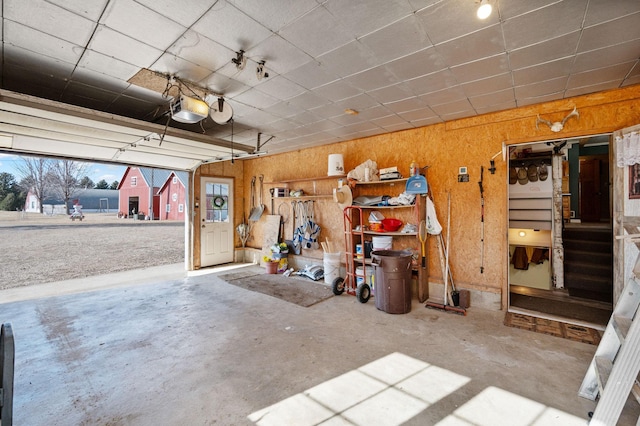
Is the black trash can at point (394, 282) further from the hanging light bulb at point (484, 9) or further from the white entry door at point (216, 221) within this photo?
the white entry door at point (216, 221)

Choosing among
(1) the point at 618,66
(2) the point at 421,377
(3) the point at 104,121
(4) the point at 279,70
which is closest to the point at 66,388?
(3) the point at 104,121

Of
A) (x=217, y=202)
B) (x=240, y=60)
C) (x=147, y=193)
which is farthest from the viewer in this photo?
(x=147, y=193)

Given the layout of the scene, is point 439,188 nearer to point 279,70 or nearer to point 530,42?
point 530,42

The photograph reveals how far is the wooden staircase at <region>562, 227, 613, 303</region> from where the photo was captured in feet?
15.5

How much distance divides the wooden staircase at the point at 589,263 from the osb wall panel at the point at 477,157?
2.12 m

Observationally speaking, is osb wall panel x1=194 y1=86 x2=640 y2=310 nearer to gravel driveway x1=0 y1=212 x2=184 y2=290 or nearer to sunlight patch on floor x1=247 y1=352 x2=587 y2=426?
sunlight patch on floor x1=247 y1=352 x2=587 y2=426

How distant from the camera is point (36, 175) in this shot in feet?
70.9

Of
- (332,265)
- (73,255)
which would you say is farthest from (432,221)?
(73,255)

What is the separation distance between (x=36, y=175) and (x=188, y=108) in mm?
28164

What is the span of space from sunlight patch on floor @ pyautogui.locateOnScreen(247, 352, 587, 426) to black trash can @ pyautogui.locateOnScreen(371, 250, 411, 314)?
4.45 ft

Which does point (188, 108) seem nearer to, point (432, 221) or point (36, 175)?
point (432, 221)

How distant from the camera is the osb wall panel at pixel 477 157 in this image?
3.40 meters

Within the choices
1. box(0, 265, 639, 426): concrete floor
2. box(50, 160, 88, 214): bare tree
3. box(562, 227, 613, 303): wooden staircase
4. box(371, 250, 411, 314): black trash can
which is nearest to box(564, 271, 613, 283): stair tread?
box(562, 227, 613, 303): wooden staircase

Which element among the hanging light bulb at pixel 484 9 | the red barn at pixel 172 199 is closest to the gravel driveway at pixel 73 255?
the red barn at pixel 172 199
